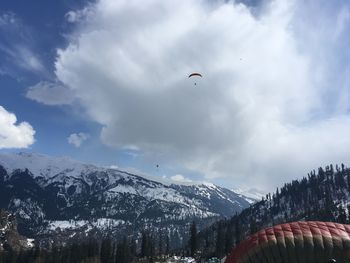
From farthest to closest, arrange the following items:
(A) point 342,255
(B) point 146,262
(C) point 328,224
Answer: (B) point 146,262
(C) point 328,224
(A) point 342,255

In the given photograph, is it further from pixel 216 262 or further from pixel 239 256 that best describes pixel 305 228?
pixel 216 262

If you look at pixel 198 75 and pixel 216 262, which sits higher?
pixel 198 75

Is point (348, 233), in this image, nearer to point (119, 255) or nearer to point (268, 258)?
point (268, 258)

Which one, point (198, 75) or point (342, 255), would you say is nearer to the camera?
point (342, 255)

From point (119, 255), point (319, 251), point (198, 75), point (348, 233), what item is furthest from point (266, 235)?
point (119, 255)

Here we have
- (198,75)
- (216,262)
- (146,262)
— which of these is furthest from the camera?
(146,262)

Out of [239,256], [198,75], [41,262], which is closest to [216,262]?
[41,262]
